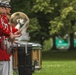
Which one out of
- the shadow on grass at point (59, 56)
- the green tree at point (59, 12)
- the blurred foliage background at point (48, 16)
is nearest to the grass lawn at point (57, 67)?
the shadow on grass at point (59, 56)

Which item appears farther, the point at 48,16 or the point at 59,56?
the point at 59,56

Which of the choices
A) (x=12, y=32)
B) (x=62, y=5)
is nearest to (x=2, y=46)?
(x=12, y=32)

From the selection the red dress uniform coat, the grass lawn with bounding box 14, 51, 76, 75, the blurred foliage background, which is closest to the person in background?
the red dress uniform coat

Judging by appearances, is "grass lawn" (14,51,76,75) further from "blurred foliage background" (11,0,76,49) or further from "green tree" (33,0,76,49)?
"blurred foliage background" (11,0,76,49)

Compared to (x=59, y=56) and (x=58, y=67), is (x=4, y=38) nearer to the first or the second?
(x=58, y=67)

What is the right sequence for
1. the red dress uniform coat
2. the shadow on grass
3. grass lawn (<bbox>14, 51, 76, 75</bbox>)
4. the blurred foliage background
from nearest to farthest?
1. the red dress uniform coat
2. grass lawn (<bbox>14, 51, 76, 75</bbox>)
3. the blurred foliage background
4. the shadow on grass

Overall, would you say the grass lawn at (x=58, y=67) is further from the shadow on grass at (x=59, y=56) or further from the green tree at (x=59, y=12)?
the green tree at (x=59, y=12)

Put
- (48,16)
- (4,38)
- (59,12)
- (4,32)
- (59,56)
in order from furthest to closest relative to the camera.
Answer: (59,56) < (48,16) < (59,12) < (4,38) < (4,32)

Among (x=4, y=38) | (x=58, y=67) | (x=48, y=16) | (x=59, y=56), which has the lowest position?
(x=59, y=56)

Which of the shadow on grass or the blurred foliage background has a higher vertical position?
the blurred foliage background

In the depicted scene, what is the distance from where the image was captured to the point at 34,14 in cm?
3391

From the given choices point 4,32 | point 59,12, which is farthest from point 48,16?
point 4,32

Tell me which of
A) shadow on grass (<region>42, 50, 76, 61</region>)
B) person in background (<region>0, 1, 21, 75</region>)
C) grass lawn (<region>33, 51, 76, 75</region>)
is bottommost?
shadow on grass (<region>42, 50, 76, 61</region>)

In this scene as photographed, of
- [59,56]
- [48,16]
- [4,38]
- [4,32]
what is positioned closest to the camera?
[4,32]
